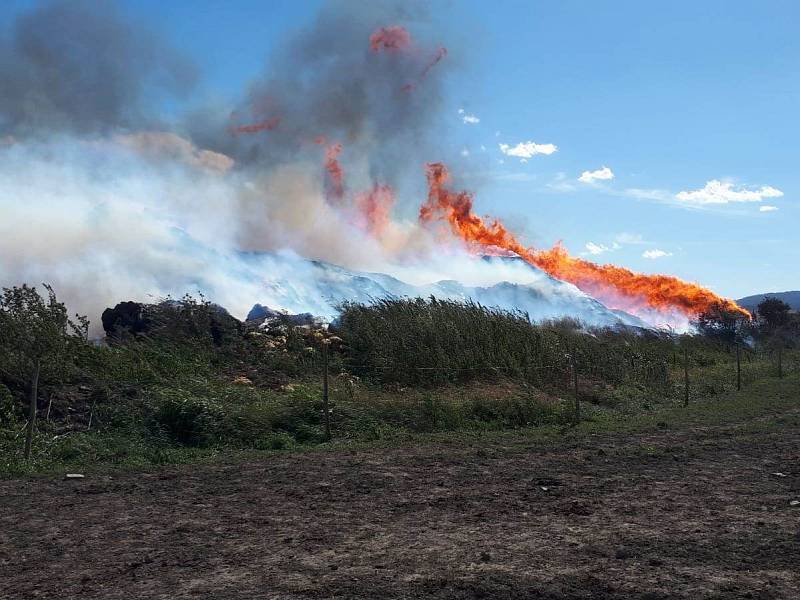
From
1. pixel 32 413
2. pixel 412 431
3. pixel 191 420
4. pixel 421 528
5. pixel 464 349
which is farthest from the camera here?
pixel 464 349

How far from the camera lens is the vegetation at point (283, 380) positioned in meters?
11.5

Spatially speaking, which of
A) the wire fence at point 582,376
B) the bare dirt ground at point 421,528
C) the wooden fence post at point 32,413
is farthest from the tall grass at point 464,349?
the wooden fence post at point 32,413

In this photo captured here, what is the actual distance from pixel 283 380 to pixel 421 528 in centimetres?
1123

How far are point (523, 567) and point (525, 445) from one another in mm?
6539

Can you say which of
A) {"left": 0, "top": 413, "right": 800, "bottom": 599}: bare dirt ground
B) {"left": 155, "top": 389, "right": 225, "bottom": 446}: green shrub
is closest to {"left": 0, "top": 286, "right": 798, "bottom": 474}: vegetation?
{"left": 155, "top": 389, "right": 225, "bottom": 446}: green shrub

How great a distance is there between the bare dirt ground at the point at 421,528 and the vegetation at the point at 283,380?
227 cm

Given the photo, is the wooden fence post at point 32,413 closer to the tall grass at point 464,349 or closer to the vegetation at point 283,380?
the vegetation at point 283,380

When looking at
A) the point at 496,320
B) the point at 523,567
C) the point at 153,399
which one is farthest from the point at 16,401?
A: the point at 496,320

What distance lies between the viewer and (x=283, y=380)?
17531 mm

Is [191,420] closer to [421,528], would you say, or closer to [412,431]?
[412,431]

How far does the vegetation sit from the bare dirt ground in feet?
7.45

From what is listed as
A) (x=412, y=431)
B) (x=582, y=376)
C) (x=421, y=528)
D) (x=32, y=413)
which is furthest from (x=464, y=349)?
(x=421, y=528)

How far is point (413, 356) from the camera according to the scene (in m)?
19.0

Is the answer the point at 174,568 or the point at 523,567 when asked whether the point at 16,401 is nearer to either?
the point at 174,568
